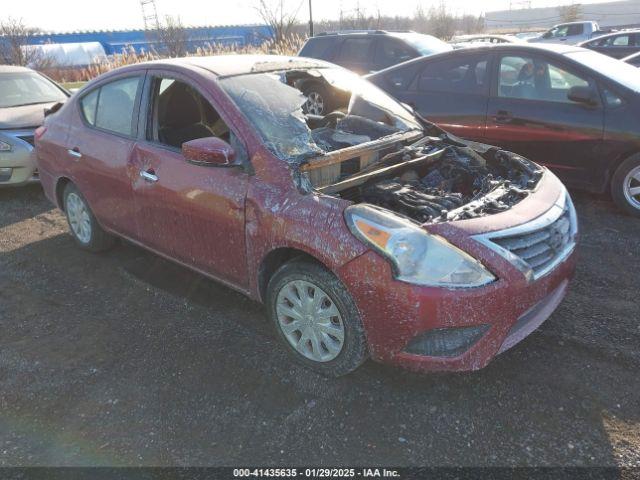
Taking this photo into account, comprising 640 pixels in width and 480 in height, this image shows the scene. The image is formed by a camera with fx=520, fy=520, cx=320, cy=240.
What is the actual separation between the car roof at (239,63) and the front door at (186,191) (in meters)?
0.16

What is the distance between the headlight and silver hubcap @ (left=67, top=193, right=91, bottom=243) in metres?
3.01

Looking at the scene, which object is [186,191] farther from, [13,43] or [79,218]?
[13,43]

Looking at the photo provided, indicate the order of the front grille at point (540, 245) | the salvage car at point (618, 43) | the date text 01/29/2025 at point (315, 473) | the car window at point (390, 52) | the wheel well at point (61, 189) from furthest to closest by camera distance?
1. the salvage car at point (618, 43)
2. the car window at point (390, 52)
3. the wheel well at point (61, 189)
4. the front grille at point (540, 245)
5. the date text 01/29/2025 at point (315, 473)

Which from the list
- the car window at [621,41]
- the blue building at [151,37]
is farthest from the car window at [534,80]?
the blue building at [151,37]

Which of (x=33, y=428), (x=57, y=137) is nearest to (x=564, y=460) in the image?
(x=33, y=428)

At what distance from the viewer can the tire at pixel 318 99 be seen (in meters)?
3.95

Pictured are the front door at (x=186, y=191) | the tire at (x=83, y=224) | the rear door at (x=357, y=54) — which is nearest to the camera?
the front door at (x=186, y=191)

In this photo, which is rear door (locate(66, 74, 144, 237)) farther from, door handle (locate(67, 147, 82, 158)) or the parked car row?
the parked car row

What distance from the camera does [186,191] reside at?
3.28 m

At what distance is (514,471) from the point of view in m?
2.23

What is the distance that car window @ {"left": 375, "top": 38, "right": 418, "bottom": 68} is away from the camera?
903 centimetres

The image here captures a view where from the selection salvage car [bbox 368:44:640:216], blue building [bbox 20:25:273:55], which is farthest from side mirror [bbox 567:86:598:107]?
blue building [bbox 20:25:273:55]

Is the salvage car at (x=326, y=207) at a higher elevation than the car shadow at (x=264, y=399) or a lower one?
higher

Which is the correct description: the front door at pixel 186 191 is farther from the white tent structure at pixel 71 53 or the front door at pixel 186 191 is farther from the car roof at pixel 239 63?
the white tent structure at pixel 71 53
